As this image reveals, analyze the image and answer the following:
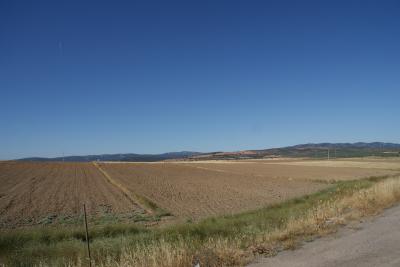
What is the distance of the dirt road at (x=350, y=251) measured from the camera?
8.05 metres

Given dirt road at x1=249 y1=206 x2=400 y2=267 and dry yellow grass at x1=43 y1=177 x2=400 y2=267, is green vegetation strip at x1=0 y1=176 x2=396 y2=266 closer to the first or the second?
dry yellow grass at x1=43 y1=177 x2=400 y2=267

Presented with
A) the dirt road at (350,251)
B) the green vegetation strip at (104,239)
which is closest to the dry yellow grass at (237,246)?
the green vegetation strip at (104,239)

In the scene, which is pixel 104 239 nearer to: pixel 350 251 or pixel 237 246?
pixel 237 246

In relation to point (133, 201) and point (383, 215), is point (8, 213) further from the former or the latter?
point (383, 215)

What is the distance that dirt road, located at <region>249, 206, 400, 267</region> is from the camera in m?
8.05

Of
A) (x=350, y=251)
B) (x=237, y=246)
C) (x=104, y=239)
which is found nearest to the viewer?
(x=350, y=251)

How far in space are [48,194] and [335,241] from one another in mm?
30641

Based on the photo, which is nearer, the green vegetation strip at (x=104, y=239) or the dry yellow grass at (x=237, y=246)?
the dry yellow grass at (x=237, y=246)

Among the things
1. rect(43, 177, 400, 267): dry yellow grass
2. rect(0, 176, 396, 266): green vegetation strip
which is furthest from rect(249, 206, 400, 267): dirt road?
rect(0, 176, 396, 266): green vegetation strip

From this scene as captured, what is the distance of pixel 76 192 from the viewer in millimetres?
37062

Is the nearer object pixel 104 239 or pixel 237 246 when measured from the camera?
pixel 237 246

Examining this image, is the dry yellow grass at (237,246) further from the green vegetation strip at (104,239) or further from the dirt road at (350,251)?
the dirt road at (350,251)

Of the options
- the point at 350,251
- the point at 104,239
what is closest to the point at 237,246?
the point at 350,251

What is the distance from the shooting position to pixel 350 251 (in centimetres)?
892
